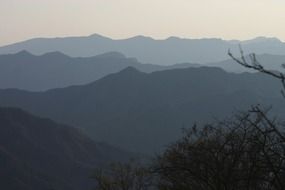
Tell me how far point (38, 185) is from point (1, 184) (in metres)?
10.9

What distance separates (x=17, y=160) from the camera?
183 meters

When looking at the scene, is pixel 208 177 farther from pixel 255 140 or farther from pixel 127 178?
pixel 127 178

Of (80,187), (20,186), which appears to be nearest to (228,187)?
(20,186)

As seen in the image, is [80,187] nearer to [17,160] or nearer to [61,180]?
[61,180]

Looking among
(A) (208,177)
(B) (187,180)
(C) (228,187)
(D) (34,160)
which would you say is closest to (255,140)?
(C) (228,187)

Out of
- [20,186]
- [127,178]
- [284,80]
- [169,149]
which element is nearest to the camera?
[284,80]

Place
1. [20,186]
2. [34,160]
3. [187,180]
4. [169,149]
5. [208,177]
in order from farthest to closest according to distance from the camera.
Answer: [34,160] < [20,186] < [169,149] < [187,180] < [208,177]

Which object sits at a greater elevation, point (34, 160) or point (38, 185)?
point (34, 160)

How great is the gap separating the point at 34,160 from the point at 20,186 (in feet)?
119

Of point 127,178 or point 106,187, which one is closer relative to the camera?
point 106,187

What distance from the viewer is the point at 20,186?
160500mm

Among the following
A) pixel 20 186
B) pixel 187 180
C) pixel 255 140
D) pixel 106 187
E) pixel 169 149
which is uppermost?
pixel 20 186

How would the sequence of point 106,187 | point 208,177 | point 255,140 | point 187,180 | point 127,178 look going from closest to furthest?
1. point 255,140
2. point 208,177
3. point 187,180
4. point 106,187
5. point 127,178

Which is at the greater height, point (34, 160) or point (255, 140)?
point (34, 160)
